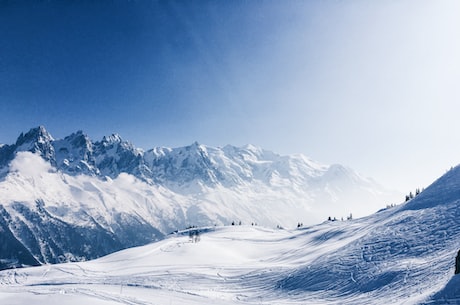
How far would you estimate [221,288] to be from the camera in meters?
46.3

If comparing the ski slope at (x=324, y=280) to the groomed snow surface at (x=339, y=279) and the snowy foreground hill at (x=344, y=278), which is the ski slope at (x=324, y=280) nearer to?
the snowy foreground hill at (x=344, y=278)

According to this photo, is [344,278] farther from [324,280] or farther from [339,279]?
[324,280]

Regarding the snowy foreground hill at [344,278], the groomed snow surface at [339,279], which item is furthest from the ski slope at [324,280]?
the groomed snow surface at [339,279]

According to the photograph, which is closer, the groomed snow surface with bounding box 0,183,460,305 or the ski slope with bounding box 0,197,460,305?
the groomed snow surface with bounding box 0,183,460,305

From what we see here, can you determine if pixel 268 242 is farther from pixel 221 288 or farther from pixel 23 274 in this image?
pixel 23 274

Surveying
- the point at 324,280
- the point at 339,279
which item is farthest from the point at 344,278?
the point at 324,280

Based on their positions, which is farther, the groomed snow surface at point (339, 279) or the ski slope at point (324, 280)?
the ski slope at point (324, 280)

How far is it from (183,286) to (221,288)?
5.36 m

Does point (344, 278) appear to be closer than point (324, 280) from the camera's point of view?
Yes

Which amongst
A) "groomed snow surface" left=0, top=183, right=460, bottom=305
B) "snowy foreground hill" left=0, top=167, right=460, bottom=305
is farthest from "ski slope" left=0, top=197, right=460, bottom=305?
"groomed snow surface" left=0, top=183, right=460, bottom=305

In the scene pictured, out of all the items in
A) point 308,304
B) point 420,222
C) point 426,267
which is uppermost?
point 420,222

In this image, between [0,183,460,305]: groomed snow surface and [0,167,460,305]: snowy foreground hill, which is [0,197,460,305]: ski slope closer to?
[0,167,460,305]: snowy foreground hill

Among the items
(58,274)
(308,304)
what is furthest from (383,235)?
(58,274)

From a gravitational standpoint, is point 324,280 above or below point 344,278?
below
